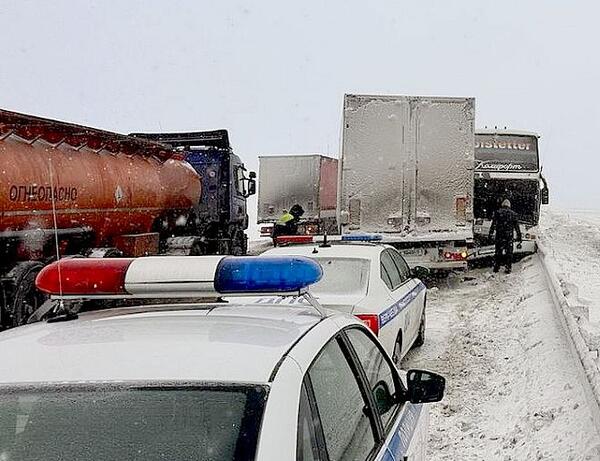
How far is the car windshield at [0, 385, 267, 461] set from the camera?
7.64ft

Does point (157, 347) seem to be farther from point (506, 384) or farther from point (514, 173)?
point (514, 173)

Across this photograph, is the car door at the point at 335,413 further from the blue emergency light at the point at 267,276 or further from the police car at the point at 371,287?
the police car at the point at 371,287

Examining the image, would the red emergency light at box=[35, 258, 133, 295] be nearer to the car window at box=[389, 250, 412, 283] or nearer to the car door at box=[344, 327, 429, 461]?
the car door at box=[344, 327, 429, 461]

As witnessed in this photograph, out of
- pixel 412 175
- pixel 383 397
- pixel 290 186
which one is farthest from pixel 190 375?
pixel 290 186

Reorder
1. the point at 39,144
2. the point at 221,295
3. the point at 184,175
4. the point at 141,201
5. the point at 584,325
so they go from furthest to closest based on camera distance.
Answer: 1. the point at 184,175
2. the point at 141,201
3. the point at 39,144
4. the point at 584,325
5. the point at 221,295

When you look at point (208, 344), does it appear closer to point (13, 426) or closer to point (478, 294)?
point (13, 426)

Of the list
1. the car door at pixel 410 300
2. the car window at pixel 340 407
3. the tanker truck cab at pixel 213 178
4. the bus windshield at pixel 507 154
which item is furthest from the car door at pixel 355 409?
the bus windshield at pixel 507 154

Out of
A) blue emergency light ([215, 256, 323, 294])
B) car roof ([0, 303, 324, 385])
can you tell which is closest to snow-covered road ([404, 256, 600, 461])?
blue emergency light ([215, 256, 323, 294])

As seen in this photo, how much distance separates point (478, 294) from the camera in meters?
15.0

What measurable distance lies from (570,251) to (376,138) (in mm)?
7807

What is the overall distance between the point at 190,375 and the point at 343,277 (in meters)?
5.17

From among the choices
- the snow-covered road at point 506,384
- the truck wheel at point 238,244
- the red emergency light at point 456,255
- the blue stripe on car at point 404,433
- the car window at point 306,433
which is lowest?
the snow-covered road at point 506,384

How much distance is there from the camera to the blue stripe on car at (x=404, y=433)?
3225 millimetres

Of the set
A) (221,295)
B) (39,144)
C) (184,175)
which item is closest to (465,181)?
(184,175)
